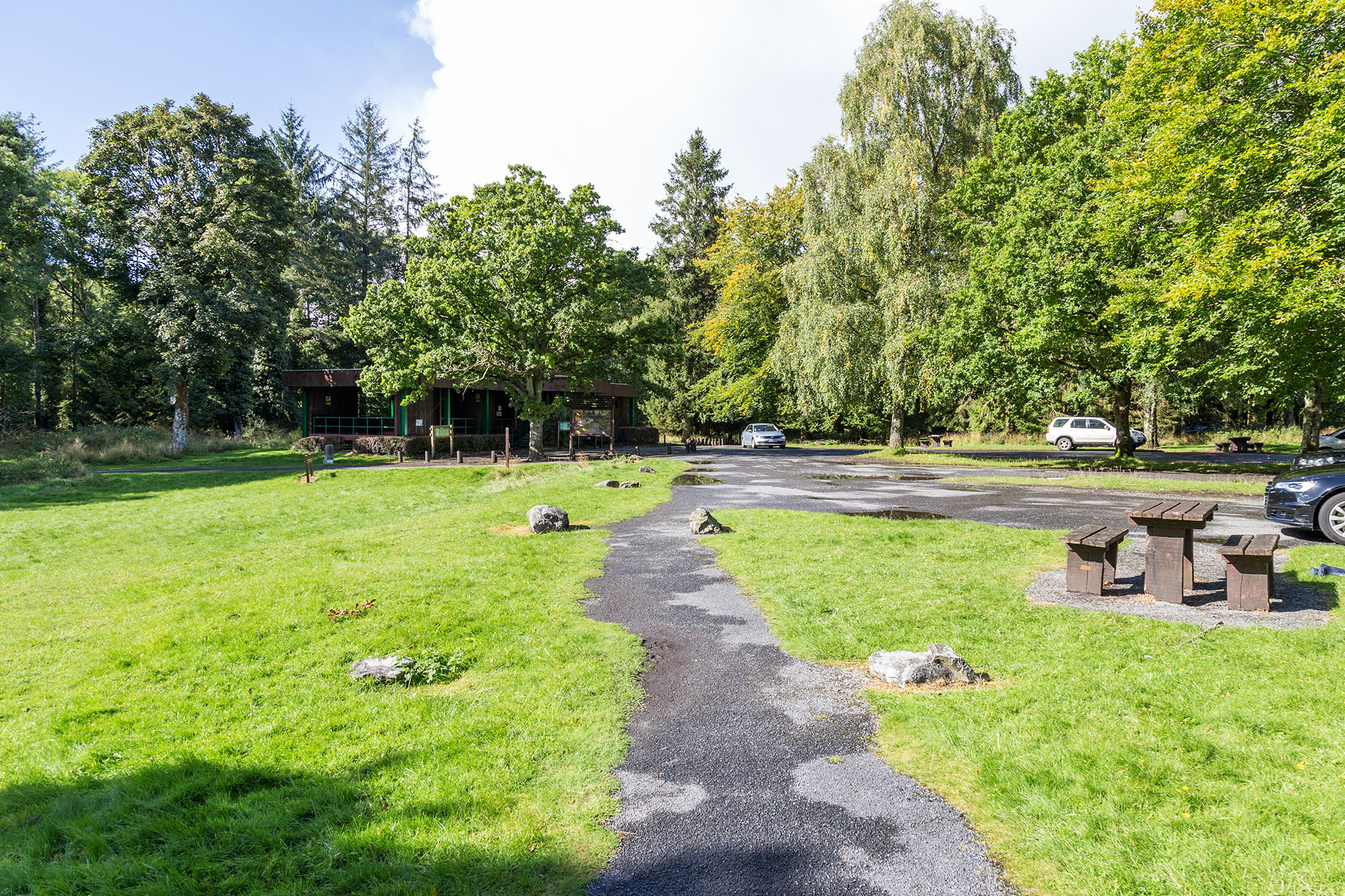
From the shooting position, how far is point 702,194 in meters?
52.6

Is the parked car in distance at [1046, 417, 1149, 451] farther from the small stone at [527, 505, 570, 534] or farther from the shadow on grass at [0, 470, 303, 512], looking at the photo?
the shadow on grass at [0, 470, 303, 512]

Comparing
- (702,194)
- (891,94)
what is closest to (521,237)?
(891,94)

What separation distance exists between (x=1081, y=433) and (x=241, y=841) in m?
39.6

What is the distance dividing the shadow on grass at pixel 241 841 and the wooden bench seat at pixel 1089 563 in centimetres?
603

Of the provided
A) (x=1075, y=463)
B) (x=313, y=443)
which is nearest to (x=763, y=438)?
(x=1075, y=463)

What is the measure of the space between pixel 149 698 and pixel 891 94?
1219 inches

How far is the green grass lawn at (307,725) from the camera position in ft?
10.4

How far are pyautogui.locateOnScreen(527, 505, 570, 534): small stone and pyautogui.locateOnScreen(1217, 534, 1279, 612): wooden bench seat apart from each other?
29.3 feet

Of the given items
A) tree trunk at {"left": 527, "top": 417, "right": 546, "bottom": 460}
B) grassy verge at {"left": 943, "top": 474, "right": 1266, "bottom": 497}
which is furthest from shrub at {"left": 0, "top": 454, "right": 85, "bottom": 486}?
grassy verge at {"left": 943, "top": 474, "right": 1266, "bottom": 497}

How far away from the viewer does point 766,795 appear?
11.8 ft

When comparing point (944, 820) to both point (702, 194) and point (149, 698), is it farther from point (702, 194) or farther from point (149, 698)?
point (702, 194)

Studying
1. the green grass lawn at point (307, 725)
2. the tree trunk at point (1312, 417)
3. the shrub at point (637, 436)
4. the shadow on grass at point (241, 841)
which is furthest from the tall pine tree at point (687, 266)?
the shadow on grass at point (241, 841)

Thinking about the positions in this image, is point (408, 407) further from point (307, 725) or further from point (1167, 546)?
point (1167, 546)

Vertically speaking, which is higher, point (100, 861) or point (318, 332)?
point (318, 332)
